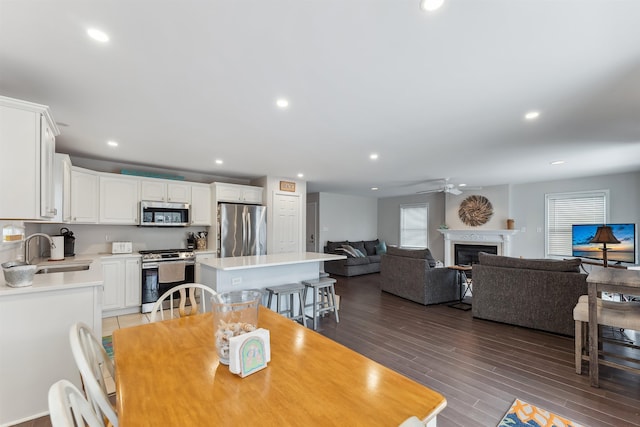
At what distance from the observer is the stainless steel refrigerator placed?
5.33 metres

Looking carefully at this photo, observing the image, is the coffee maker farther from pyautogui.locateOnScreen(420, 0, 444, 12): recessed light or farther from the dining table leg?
the dining table leg

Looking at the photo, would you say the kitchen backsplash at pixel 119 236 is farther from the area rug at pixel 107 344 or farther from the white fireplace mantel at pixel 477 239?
the white fireplace mantel at pixel 477 239

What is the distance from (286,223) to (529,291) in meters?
4.49

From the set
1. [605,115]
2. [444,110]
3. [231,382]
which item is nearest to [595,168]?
[605,115]

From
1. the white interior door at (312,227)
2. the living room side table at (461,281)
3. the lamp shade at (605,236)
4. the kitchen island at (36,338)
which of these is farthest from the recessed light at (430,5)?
the white interior door at (312,227)

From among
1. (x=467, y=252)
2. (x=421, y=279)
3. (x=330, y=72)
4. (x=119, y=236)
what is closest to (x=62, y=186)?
(x=119, y=236)

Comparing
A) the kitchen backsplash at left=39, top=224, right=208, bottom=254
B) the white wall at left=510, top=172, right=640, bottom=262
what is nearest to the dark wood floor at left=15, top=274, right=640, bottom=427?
the kitchen backsplash at left=39, top=224, right=208, bottom=254

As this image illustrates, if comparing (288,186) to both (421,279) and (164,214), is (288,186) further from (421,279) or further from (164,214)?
(421,279)

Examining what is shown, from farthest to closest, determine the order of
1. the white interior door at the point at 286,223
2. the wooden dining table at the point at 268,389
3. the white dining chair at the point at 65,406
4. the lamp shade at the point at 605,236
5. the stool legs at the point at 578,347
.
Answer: the white interior door at the point at 286,223, the lamp shade at the point at 605,236, the stool legs at the point at 578,347, the wooden dining table at the point at 268,389, the white dining chair at the point at 65,406

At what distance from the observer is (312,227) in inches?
359

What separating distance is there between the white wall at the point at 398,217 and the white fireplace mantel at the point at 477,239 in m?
0.39

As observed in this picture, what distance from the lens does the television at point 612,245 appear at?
5.16 m

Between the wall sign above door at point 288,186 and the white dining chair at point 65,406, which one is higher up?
the wall sign above door at point 288,186

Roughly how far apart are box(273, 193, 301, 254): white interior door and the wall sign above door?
14 cm
